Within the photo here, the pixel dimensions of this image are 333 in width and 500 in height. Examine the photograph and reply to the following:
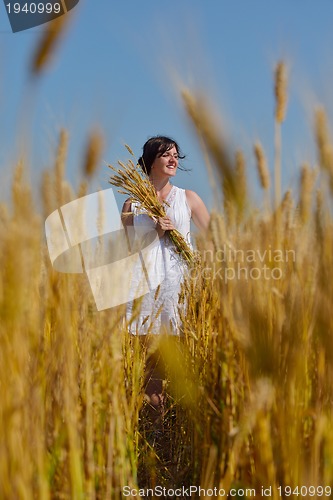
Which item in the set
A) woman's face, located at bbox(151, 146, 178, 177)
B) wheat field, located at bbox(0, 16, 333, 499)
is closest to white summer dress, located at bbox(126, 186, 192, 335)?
woman's face, located at bbox(151, 146, 178, 177)

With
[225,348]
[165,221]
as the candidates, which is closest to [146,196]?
[165,221]

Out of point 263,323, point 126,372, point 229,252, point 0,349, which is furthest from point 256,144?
point 126,372

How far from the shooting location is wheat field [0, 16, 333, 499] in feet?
3.19

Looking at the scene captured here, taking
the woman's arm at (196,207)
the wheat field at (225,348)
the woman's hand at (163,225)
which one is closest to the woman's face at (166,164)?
the woman's arm at (196,207)

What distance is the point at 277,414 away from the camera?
1.08 meters

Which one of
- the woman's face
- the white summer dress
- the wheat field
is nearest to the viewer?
→ the wheat field

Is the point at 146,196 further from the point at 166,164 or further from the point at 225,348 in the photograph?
the point at 225,348

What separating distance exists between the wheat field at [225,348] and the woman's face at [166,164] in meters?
1.75

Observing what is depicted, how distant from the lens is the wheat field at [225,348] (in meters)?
0.97

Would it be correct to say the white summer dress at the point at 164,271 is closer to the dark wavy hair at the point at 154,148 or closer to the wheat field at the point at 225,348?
the dark wavy hair at the point at 154,148

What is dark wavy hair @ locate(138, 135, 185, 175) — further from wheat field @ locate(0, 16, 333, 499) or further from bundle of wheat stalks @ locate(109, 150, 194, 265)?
wheat field @ locate(0, 16, 333, 499)

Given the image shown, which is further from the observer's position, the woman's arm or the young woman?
the woman's arm

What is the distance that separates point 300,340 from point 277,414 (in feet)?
0.44

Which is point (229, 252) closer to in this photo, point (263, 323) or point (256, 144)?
point (263, 323)
